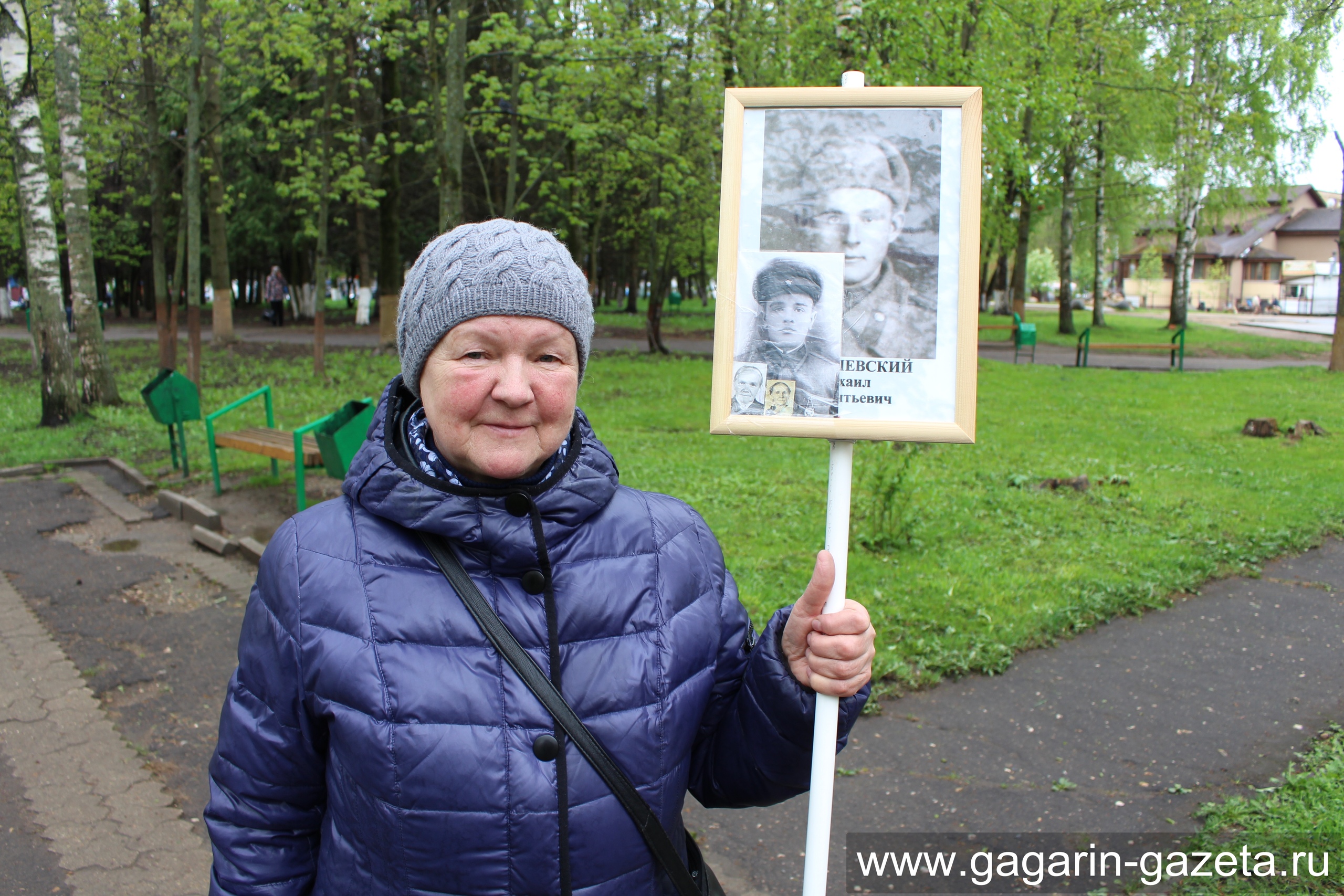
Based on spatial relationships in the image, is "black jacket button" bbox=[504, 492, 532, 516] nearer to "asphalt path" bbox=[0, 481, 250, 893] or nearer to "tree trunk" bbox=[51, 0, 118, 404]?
"asphalt path" bbox=[0, 481, 250, 893]

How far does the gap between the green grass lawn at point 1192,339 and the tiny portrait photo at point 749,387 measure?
24.9 metres

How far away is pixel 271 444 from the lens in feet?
27.3

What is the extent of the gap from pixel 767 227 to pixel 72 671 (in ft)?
15.9

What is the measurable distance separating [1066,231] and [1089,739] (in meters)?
28.2

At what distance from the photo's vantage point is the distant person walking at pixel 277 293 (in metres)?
33.4

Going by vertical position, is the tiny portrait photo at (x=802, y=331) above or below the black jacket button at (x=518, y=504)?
above

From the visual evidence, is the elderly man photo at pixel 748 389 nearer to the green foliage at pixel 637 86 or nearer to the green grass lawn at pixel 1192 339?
the green foliage at pixel 637 86

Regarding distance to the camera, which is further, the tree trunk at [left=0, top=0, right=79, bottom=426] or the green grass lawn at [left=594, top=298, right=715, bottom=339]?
the green grass lawn at [left=594, top=298, right=715, bottom=339]

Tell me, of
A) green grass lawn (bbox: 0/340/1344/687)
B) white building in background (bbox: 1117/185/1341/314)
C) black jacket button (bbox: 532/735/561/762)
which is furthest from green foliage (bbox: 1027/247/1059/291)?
black jacket button (bbox: 532/735/561/762)

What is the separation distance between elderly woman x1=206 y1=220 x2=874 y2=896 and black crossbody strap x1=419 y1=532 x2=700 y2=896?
0.01m

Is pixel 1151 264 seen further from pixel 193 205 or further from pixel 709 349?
pixel 193 205

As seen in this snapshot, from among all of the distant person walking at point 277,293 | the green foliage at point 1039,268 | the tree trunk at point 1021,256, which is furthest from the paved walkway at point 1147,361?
the green foliage at point 1039,268

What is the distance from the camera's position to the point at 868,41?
10.4 m

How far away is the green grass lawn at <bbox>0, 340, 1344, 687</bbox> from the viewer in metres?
5.72
